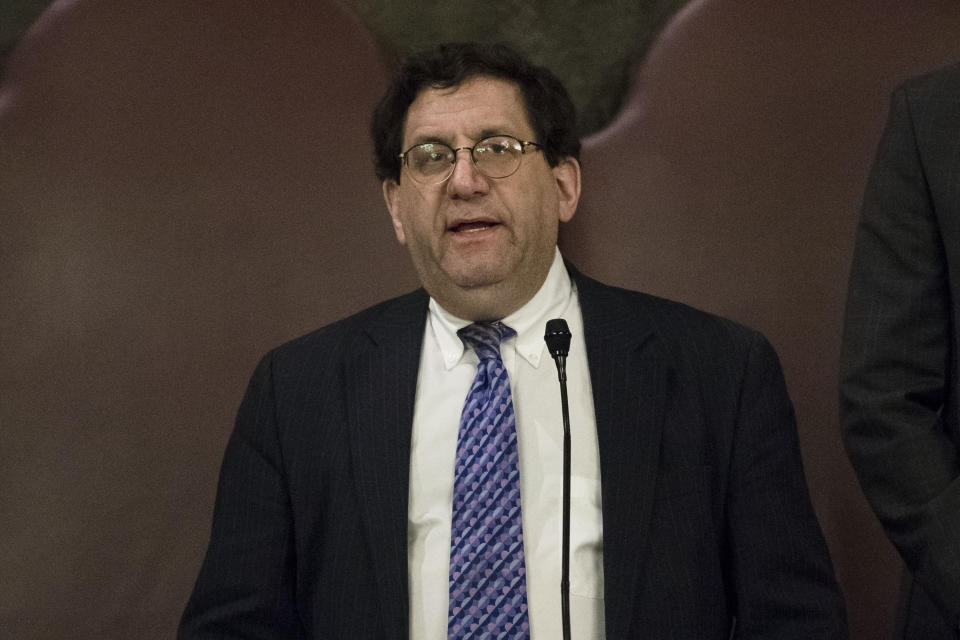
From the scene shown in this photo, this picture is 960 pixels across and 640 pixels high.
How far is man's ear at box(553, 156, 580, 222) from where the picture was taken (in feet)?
5.33

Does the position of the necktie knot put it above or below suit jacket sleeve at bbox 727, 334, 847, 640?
above

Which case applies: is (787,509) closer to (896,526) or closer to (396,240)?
(896,526)

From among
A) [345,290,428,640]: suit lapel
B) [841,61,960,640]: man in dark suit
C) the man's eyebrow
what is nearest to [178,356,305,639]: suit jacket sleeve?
[345,290,428,640]: suit lapel

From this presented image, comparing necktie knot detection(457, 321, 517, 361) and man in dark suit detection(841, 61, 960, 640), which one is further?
necktie knot detection(457, 321, 517, 361)

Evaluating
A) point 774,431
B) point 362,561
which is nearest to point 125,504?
point 362,561

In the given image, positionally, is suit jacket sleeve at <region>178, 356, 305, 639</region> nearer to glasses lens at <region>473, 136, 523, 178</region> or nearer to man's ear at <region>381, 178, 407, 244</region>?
man's ear at <region>381, 178, 407, 244</region>

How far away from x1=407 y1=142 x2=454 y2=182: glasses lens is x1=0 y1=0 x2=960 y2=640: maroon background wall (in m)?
0.34

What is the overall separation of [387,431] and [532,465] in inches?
7.9

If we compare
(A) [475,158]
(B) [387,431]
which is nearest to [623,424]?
(B) [387,431]

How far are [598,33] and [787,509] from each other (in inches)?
38.6

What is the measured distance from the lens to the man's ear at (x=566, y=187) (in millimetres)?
1626

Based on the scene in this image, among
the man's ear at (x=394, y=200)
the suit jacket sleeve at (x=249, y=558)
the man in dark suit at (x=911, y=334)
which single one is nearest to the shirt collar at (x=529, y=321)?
the man's ear at (x=394, y=200)

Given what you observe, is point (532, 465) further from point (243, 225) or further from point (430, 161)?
point (243, 225)

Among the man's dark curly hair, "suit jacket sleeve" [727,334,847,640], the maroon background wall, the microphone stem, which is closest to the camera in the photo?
the microphone stem
